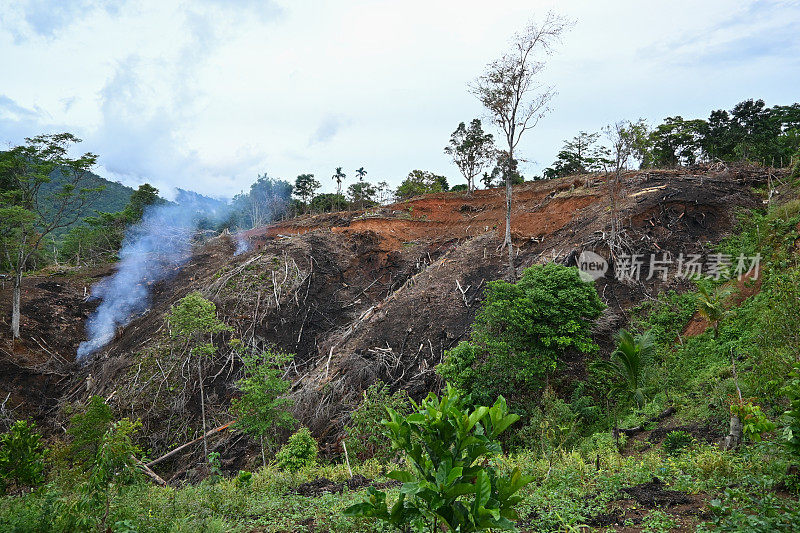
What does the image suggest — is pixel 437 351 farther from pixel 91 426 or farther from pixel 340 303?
pixel 91 426

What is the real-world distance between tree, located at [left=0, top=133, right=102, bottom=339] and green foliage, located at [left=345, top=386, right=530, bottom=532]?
17338 mm

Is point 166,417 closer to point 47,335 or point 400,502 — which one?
point 47,335

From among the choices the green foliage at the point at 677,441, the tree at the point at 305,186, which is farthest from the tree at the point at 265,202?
the green foliage at the point at 677,441

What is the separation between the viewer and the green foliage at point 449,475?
2.06 meters

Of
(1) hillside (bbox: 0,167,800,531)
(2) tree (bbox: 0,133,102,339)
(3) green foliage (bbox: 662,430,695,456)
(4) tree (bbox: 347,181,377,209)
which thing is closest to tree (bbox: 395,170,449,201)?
(4) tree (bbox: 347,181,377,209)

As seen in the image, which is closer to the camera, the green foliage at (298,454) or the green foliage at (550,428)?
the green foliage at (550,428)

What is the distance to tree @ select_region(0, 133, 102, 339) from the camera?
14680 mm

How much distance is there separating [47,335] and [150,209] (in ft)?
45.5

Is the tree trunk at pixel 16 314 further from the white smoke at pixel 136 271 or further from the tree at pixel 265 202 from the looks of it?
the tree at pixel 265 202

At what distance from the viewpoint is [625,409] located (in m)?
8.52

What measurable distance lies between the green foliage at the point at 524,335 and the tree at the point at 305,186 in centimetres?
3140

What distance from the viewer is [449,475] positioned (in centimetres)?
206

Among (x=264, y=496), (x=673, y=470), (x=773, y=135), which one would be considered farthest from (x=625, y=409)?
(x=773, y=135)

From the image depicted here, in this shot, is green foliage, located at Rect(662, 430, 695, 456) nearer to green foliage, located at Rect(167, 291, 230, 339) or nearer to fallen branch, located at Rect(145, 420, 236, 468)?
green foliage, located at Rect(167, 291, 230, 339)
